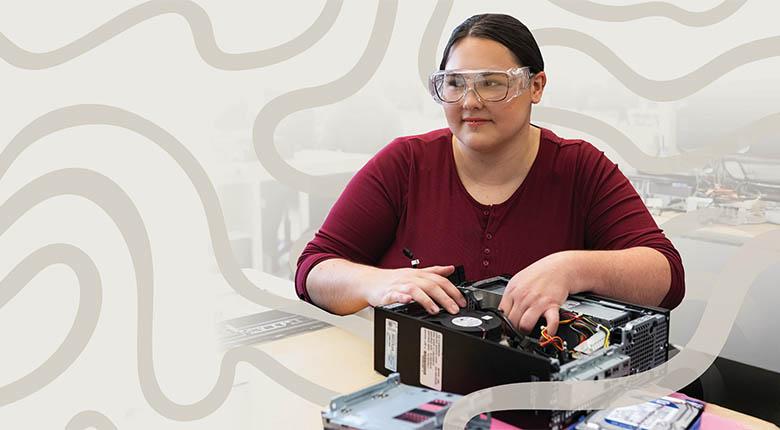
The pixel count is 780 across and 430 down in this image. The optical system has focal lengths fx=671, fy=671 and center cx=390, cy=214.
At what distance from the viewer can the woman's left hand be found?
1056 mm

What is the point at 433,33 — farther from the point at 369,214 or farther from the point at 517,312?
the point at 517,312

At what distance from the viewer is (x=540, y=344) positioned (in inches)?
38.5

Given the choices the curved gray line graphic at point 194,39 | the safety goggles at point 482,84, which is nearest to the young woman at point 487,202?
the safety goggles at point 482,84

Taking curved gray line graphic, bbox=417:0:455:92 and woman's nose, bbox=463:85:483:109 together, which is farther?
curved gray line graphic, bbox=417:0:455:92

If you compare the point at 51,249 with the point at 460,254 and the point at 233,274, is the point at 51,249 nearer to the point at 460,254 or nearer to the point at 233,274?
the point at 233,274

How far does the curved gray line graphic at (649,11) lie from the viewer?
194 cm

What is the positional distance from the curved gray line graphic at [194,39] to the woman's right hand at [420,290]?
2.34 ft

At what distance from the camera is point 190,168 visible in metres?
1.41

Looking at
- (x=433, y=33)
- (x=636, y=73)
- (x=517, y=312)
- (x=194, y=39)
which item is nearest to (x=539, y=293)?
(x=517, y=312)

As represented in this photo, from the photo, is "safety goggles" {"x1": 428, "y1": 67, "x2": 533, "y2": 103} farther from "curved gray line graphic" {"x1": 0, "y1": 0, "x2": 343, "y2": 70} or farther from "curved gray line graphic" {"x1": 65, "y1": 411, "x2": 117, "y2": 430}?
"curved gray line graphic" {"x1": 65, "y1": 411, "x2": 117, "y2": 430}

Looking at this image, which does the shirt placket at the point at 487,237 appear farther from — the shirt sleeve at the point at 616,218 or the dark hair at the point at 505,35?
the dark hair at the point at 505,35

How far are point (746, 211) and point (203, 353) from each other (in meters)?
1.55

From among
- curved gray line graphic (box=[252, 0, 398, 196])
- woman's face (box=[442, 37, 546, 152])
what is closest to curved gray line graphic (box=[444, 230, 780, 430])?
woman's face (box=[442, 37, 546, 152])

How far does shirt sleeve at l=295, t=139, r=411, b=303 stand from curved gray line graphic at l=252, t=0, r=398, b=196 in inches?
9.2
